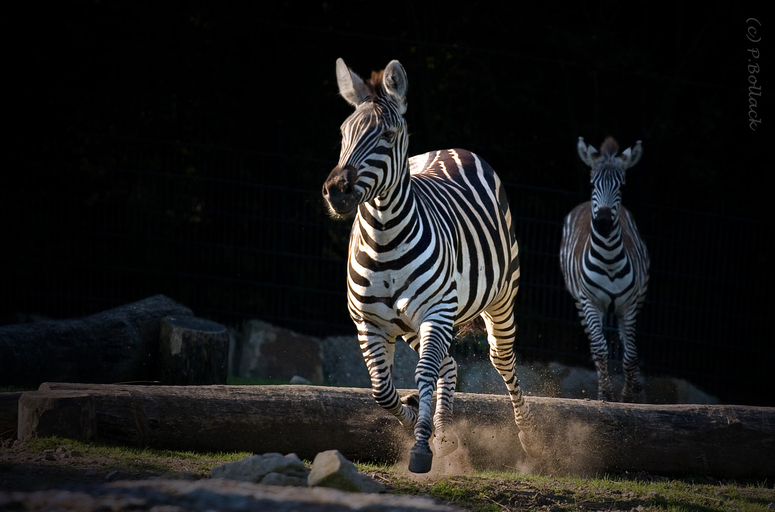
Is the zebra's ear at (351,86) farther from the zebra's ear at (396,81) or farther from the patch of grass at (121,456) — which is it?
→ the patch of grass at (121,456)

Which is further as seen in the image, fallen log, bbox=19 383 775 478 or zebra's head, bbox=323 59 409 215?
fallen log, bbox=19 383 775 478

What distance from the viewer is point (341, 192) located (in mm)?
4012

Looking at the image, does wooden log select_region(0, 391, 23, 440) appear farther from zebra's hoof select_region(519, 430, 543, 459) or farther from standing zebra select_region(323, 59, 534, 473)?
zebra's hoof select_region(519, 430, 543, 459)

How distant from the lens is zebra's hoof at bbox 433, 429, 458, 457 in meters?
4.82

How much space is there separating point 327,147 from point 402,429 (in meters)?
5.30

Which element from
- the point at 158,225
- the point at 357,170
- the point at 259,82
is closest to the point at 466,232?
the point at 357,170

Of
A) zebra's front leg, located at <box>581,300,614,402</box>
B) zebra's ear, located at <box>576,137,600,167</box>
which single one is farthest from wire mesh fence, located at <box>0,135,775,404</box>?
zebra's front leg, located at <box>581,300,614,402</box>

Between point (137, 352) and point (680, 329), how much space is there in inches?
208

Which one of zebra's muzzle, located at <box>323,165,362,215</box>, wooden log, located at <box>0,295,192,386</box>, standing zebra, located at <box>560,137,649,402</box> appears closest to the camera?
zebra's muzzle, located at <box>323,165,362,215</box>

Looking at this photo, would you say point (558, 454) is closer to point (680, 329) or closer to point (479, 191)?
point (479, 191)

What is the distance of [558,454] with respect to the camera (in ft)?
18.2

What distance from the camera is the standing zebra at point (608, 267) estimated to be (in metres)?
8.05

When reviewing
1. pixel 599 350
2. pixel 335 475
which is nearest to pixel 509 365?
pixel 599 350

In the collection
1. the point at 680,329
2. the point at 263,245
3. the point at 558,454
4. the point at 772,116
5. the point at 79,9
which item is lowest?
the point at 558,454
